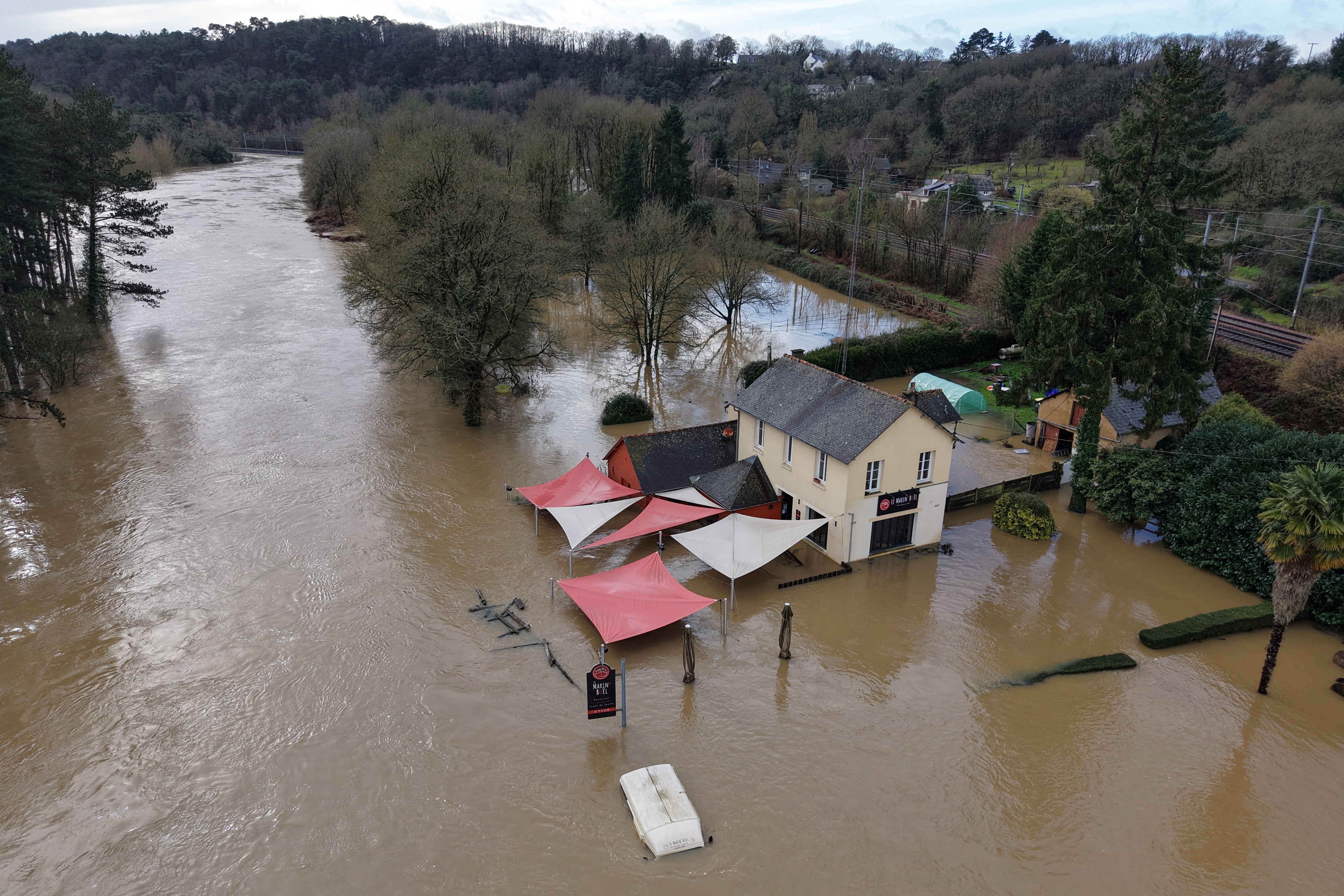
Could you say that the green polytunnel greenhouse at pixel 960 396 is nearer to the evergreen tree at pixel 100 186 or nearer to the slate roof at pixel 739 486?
the slate roof at pixel 739 486

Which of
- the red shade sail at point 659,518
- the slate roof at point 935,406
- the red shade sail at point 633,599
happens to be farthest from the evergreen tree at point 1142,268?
the red shade sail at point 633,599

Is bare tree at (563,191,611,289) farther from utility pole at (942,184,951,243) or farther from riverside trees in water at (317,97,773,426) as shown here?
utility pole at (942,184,951,243)

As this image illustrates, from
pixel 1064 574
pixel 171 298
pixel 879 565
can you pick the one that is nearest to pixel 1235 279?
pixel 1064 574

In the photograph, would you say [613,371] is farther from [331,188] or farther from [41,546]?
[331,188]

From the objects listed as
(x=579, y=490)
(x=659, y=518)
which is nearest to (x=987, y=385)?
(x=659, y=518)

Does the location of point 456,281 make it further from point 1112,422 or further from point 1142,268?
point 1112,422
